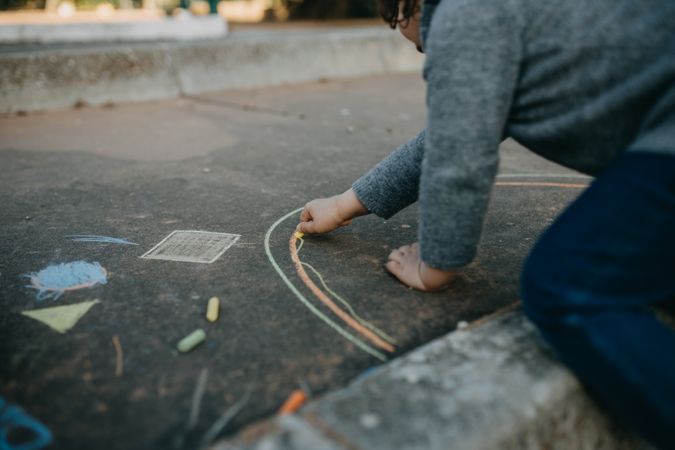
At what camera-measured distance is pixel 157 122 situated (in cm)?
389

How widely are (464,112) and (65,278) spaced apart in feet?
4.07

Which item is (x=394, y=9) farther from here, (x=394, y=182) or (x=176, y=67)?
(x=176, y=67)

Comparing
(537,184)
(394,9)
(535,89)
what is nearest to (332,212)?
(394,9)

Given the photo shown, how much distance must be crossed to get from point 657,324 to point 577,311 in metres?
0.15

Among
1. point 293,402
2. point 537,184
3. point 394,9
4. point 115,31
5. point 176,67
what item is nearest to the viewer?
point 293,402

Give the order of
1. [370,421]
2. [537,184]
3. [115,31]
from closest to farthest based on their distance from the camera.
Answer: [370,421] → [537,184] → [115,31]

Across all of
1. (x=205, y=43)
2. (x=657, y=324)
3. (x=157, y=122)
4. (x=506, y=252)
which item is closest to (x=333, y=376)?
(x=657, y=324)

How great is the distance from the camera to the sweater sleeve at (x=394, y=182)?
1741 millimetres

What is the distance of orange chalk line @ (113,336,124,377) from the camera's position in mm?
1240

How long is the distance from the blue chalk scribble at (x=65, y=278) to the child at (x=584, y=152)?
101cm

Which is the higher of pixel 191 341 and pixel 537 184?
pixel 191 341

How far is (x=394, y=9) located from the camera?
1426mm

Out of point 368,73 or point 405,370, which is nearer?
point 405,370

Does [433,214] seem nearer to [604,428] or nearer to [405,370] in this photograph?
[405,370]
